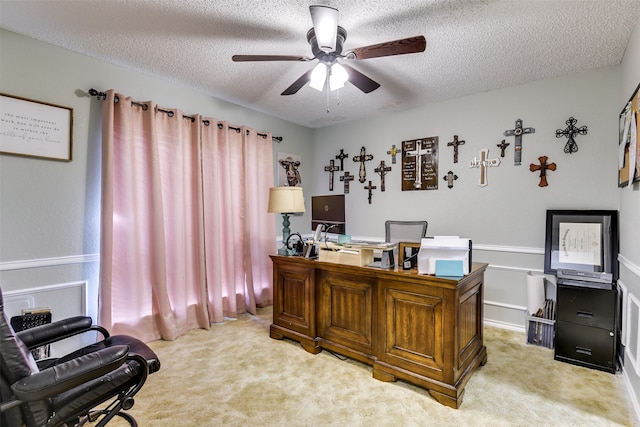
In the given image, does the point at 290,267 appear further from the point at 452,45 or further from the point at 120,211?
the point at 452,45

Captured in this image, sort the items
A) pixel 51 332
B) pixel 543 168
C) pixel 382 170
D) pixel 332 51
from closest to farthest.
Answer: pixel 51 332, pixel 332 51, pixel 543 168, pixel 382 170

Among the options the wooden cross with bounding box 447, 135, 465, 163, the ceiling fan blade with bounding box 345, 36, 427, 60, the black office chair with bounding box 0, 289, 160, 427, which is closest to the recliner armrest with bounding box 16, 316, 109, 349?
the black office chair with bounding box 0, 289, 160, 427

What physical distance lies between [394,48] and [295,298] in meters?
2.08

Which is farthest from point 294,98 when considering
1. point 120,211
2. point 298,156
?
point 120,211

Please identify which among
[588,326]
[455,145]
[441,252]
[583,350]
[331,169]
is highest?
[455,145]

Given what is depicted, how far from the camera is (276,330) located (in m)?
2.89

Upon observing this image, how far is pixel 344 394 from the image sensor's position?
6.72ft

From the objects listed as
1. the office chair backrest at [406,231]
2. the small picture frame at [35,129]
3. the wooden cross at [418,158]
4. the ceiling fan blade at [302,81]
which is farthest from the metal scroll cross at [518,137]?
the small picture frame at [35,129]

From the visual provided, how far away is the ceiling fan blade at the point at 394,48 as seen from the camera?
178 cm

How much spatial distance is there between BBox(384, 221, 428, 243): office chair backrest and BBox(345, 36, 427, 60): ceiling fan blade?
5.49ft

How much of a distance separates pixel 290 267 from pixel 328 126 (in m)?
2.65

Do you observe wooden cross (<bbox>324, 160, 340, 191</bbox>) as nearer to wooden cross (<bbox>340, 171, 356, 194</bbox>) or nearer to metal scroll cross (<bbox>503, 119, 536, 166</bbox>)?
wooden cross (<bbox>340, 171, 356, 194</bbox>)

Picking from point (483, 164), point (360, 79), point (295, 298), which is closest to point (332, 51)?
point (360, 79)

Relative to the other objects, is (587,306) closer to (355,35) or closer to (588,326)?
(588,326)
